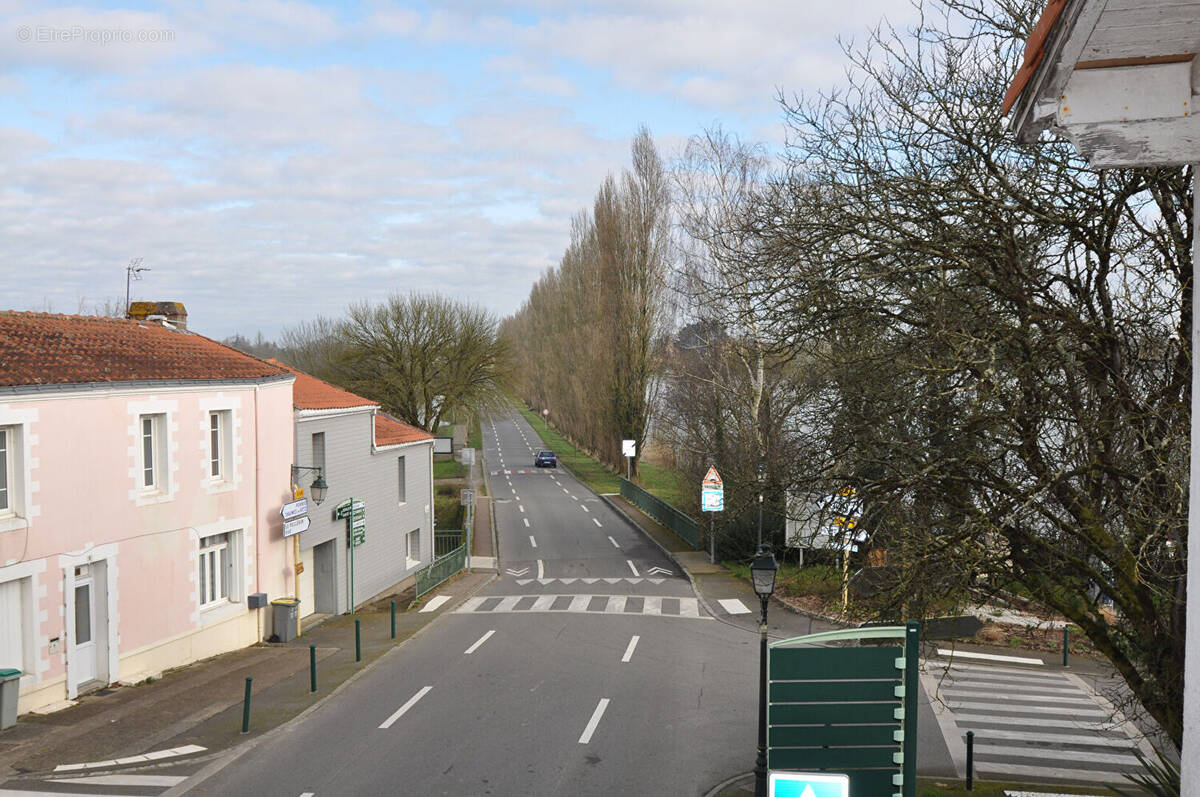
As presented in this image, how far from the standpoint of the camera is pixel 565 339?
2906 inches

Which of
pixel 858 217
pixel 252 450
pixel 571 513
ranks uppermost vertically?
pixel 858 217

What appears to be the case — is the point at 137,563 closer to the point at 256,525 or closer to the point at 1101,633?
the point at 256,525

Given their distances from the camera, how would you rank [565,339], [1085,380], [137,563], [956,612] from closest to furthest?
[1085,380] < [956,612] < [137,563] < [565,339]

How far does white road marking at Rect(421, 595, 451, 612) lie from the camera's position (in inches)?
952

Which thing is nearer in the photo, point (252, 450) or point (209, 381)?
point (209, 381)

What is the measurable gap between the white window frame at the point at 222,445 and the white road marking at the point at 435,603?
276 inches

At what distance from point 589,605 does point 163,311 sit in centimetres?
1279

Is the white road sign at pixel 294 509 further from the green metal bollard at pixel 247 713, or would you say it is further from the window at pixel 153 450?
the green metal bollard at pixel 247 713

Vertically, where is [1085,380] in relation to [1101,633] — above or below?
above

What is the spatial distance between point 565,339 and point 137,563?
5824cm

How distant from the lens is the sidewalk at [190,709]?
12.3 meters

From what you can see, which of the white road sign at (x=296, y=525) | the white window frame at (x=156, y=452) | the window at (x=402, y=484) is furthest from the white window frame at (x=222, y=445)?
the window at (x=402, y=484)

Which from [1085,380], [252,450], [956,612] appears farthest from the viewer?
[252,450]

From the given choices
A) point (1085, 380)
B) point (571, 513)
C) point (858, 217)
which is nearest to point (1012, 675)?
point (1085, 380)
